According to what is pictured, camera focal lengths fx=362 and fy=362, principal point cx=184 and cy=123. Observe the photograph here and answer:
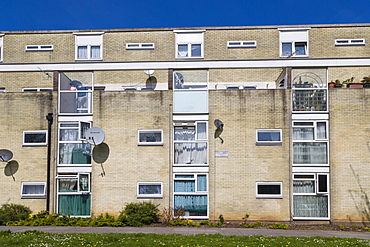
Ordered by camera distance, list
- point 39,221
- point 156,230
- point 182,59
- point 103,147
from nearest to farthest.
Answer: point 156,230 < point 39,221 < point 103,147 < point 182,59

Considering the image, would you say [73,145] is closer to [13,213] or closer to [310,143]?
[13,213]

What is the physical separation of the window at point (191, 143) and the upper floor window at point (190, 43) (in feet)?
19.4

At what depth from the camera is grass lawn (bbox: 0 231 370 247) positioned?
9.85m

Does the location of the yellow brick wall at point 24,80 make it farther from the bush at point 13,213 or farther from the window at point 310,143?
the window at point 310,143

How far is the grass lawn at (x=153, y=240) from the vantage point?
32.3 feet

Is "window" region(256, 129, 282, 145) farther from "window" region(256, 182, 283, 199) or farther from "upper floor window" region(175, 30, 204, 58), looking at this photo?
"upper floor window" region(175, 30, 204, 58)

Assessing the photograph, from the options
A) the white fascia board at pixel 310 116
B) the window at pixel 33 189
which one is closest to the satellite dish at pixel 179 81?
the white fascia board at pixel 310 116

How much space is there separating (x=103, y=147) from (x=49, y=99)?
121 inches

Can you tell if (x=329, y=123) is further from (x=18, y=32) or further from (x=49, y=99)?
(x=18, y=32)

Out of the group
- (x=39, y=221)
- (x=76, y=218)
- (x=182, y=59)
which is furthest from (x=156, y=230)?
(x=182, y=59)

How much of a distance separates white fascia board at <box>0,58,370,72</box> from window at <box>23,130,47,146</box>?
15.7 feet

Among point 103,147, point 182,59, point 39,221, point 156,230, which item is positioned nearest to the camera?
point 156,230

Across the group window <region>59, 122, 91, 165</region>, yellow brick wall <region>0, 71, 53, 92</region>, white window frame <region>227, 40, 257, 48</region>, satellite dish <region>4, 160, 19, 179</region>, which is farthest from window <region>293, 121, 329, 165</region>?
A: yellow brick wall <region>0, 71, 53, 92</region>

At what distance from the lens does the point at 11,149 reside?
14953 mm
